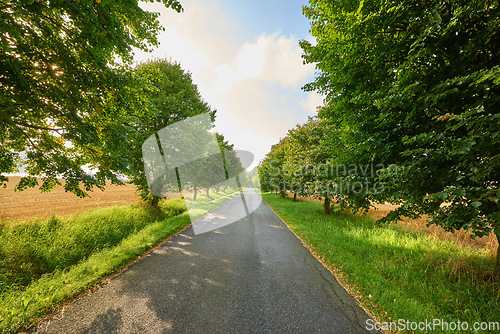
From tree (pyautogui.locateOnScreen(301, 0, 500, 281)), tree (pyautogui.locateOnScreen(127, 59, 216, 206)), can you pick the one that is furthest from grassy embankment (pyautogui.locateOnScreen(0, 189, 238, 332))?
tree (pyautogui.locateOnScreen(301, 0, 500, 281))

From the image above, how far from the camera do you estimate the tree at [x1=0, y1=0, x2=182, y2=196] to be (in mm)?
A: 3412

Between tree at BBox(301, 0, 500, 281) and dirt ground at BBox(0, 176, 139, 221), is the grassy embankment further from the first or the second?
tree at BBox(301, 0, 500, 281)

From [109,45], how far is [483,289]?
33.3 feet

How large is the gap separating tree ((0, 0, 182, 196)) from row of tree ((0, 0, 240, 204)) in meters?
0.02

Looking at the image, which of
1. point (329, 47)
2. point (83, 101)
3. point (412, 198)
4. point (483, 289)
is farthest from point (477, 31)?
→ point (83, 101)

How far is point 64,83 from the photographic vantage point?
432cm

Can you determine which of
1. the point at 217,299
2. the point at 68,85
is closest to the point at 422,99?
the point at 217,299

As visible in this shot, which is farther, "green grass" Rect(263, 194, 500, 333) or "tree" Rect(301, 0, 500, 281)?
"green grass" Rect(263, 194, 500, 333)

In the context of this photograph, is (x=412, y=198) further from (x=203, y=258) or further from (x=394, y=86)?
(x=203, y=258)

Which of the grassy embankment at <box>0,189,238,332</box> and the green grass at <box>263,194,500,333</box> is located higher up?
the grassy embankment at <box>0,189,238,332</box>

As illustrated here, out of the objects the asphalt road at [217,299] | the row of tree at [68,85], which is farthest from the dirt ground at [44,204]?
the asphalt road at [217,299]

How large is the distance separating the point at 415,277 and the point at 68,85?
10.5 m

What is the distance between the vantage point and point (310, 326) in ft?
9.90

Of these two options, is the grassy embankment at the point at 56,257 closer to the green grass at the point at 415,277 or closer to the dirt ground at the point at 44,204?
the dirt ground at the point at 44,204
